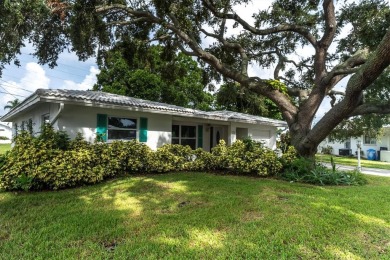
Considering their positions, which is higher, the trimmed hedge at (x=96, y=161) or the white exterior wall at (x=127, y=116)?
the white exterior wall at (x=127, y=116)

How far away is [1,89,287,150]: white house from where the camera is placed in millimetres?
8734

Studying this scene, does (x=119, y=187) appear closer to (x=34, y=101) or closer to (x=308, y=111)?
(x=34, y=101)

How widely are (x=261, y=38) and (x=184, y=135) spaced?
22.1ft

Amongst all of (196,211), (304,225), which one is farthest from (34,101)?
(304,225)

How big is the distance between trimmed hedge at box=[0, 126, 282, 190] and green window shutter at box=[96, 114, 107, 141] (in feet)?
2.53

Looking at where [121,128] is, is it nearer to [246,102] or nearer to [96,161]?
[96,161]

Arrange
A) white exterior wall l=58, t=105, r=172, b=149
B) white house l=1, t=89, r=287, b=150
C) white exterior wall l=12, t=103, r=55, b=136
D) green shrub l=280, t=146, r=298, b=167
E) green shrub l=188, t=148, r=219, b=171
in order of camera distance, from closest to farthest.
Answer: white house l=1, t=89, r=287, b=150 → white exterior wall l=58, t=105, r=172, b=149 → white exterior wall l=12, t=103, r=55, b=136 → green shrub l=280, t=146, r=298, b=167 → green shrub l=188, t=148, r=219, b=171

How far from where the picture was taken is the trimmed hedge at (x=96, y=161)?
696cm

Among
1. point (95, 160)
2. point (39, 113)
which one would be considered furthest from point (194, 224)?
point (39, 113)

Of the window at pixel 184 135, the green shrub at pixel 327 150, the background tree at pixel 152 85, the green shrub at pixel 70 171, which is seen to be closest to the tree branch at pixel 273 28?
the window at pixel 184 135

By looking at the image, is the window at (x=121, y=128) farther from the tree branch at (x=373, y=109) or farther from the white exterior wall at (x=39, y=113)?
the tree branch at (x=373, y=109)

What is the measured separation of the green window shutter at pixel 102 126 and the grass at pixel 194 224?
2928mm

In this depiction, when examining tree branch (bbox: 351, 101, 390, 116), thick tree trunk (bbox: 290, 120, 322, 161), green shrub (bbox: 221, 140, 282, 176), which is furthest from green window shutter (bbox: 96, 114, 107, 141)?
tree branch (bbox: 351, 101, 390, 116)

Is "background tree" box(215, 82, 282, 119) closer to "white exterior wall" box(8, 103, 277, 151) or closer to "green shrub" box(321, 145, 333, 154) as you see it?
"white exterior wall" box(8, 103, 277, 151)
